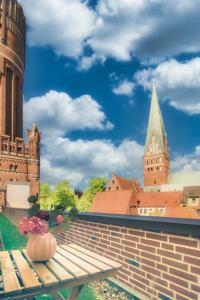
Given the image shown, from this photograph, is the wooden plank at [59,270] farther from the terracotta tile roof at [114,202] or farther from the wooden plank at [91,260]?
the terracotta tile roof at [114,202]

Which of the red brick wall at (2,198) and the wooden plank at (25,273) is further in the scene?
the red brick wall at (2,198)

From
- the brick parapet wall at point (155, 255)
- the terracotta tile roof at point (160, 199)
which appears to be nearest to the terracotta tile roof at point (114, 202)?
the terracotta tile roof at point (160, 199)

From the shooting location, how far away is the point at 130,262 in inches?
159

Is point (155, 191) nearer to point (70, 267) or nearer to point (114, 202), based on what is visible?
point (114, 202)

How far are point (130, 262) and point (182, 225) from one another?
1384mm

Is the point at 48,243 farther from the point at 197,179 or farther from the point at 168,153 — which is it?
the point at 168,153

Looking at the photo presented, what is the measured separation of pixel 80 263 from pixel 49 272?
42cm

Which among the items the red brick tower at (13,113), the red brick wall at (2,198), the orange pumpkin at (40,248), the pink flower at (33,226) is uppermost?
the red brick tower at (13,113)

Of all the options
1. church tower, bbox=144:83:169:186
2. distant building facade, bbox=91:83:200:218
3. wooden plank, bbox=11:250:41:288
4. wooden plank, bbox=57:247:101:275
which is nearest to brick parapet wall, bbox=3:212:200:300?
wooden plank, bbox=57:247:101:275

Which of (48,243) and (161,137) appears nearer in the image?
(48,243)

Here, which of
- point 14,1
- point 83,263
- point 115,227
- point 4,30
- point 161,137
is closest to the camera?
point 83,263

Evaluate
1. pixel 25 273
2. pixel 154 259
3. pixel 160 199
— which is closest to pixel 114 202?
pixel 160 199

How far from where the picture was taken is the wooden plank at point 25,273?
2.34 meters

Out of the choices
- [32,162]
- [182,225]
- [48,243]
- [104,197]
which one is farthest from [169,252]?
[104,197]
